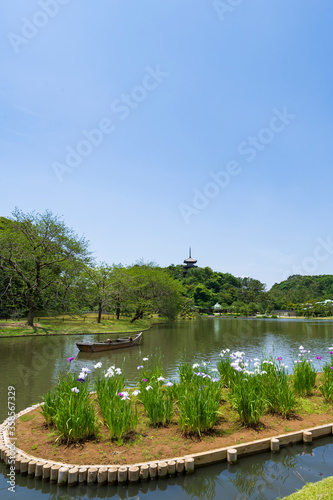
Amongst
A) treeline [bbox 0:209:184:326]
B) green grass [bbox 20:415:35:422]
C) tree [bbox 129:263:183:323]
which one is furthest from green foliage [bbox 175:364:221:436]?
tree [bbox 129:263:183:323]

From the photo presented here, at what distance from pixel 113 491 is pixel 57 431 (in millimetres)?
1720

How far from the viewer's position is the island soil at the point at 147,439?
531cm

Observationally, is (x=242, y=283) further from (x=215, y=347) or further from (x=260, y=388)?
(x=260, y=388)

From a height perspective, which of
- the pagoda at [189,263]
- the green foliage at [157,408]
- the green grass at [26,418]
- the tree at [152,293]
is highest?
the pagoda at [189,263]

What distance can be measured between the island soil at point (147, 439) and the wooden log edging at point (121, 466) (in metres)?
0.18

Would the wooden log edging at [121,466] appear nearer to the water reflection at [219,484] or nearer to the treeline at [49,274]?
the water reflection at [219,484]

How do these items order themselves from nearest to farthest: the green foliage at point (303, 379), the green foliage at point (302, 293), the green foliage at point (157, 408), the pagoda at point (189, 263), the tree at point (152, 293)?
the green foliage at point (157, 408) < the green foliage at point (303, 379) < the tree at point (152, 293) < the green foliage at point (302, 293) < the pagoda at point (189, 263)

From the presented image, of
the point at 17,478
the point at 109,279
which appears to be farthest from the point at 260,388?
the point at 109,279

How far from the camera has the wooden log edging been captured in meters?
4.86

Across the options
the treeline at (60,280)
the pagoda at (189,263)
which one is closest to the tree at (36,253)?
the treeline at (60,280)

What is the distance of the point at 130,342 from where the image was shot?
69.7 feet

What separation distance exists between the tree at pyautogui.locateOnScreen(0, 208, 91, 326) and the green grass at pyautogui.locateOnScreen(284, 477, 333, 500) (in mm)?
26074

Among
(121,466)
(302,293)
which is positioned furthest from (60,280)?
(302,293)

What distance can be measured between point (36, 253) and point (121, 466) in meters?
25.8
